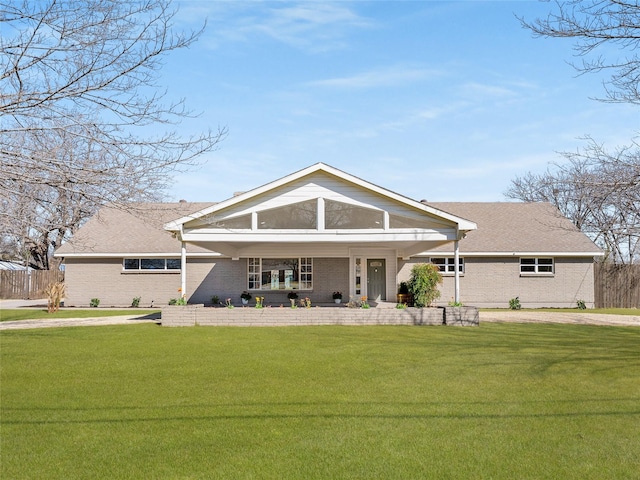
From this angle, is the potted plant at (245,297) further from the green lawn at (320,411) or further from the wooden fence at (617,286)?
the wooden fence at (617,286)

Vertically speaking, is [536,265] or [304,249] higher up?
[304,249]

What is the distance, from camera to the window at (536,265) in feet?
95.5

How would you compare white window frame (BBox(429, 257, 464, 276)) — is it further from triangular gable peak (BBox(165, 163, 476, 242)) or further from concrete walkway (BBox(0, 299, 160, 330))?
concrete walkway (BBox(0, 299, 160, 330))

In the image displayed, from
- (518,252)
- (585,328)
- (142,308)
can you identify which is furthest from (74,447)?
(518,252)

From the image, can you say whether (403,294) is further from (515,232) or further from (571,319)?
(515,232)

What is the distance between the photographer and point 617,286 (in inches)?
1186

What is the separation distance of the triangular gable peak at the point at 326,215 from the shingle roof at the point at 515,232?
952 centimetres

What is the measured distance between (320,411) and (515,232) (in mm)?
24668

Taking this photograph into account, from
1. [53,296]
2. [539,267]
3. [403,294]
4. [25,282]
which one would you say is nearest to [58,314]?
[53,296]

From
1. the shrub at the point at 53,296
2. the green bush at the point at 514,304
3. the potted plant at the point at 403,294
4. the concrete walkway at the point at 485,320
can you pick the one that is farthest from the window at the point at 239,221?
the green bush at the point at 514,304

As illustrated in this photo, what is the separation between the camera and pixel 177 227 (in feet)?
62.5

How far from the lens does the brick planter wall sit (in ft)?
64.0

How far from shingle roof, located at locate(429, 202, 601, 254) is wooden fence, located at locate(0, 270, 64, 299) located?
23.7 metres

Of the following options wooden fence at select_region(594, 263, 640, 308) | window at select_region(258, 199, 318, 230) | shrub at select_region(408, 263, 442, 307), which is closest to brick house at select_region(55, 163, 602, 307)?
wooden fence at select_region(594, 263, 640, 308)
